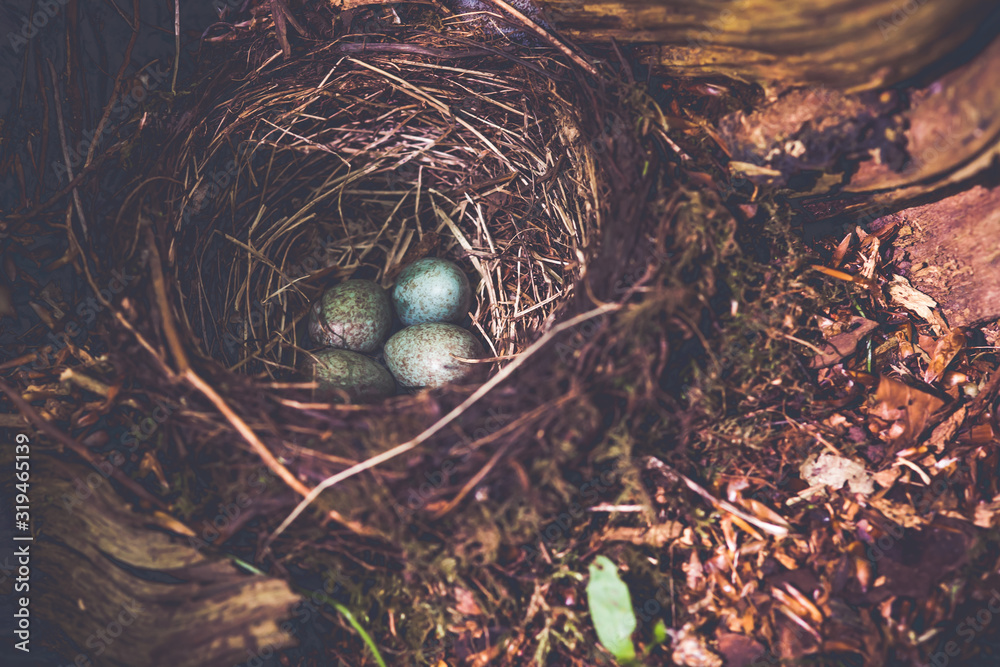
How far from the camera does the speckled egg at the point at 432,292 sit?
2.17 m

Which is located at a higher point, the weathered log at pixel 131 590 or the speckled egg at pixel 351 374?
the speckled egg at pixel 351 374

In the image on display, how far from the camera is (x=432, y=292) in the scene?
217cm

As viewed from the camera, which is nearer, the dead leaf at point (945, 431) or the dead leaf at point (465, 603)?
the dead leaf at point (465, 603)

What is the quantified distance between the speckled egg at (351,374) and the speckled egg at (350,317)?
94 mm

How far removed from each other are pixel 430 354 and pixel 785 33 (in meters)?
1.63

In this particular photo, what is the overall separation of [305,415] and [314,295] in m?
0.99

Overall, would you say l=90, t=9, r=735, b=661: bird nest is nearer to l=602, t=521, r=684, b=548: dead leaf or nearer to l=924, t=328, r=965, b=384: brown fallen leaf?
l=602, t=521, r=684, b=548: dead leaf

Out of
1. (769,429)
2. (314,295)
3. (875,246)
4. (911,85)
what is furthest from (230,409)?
(875,246)

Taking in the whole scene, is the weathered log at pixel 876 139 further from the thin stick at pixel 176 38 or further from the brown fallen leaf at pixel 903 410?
the thin stick at pixel 176 38

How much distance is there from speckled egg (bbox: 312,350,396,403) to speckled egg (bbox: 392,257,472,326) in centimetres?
33

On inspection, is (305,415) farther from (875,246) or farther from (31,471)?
(875,246)

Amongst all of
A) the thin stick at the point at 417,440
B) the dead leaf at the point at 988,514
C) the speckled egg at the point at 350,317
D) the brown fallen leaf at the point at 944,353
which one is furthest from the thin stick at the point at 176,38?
the dead leaf at the point at 988,514

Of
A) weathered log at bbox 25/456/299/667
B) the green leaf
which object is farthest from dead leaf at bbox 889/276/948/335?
weathered log at bbox 25/456/299/667

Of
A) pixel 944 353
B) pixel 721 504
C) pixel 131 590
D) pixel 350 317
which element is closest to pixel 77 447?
pixel 131 590
